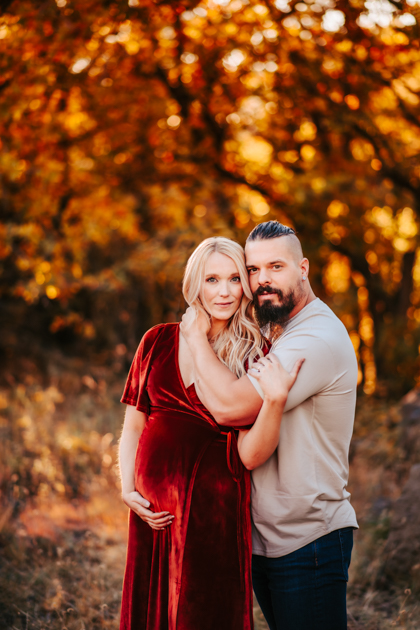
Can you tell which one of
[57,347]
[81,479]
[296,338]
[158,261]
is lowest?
[57,347]

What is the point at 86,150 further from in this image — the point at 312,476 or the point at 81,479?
the point at 312,476

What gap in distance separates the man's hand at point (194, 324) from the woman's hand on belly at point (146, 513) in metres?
0.70

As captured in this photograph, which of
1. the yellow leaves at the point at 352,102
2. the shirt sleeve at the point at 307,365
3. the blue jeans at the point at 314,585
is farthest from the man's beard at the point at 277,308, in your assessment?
the yellow leaves at the point at 352,102

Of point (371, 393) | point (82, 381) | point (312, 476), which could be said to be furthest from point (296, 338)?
point (82, 381)

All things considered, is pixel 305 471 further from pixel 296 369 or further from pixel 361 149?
pixel 361 149

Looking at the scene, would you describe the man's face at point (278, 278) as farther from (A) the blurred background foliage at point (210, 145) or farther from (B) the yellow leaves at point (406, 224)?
(B) the yellow leaves at point (406, 224)

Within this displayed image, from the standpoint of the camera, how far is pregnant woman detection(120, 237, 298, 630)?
2.04 m

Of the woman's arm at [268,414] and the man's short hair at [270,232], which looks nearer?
the woman's arm at [268,414]

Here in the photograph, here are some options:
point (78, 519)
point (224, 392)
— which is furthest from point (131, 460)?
point (78, 519)

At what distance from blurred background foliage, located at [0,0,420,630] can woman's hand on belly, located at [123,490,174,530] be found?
1.39m

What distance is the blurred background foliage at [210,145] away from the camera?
190 inches

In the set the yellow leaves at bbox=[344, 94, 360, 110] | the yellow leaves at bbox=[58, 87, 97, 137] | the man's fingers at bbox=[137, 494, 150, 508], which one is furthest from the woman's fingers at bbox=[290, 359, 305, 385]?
the yellow leaves at bbox=[58, 87, 97, 137]

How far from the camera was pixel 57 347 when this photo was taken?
10180mm

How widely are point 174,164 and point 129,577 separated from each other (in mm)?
6282
